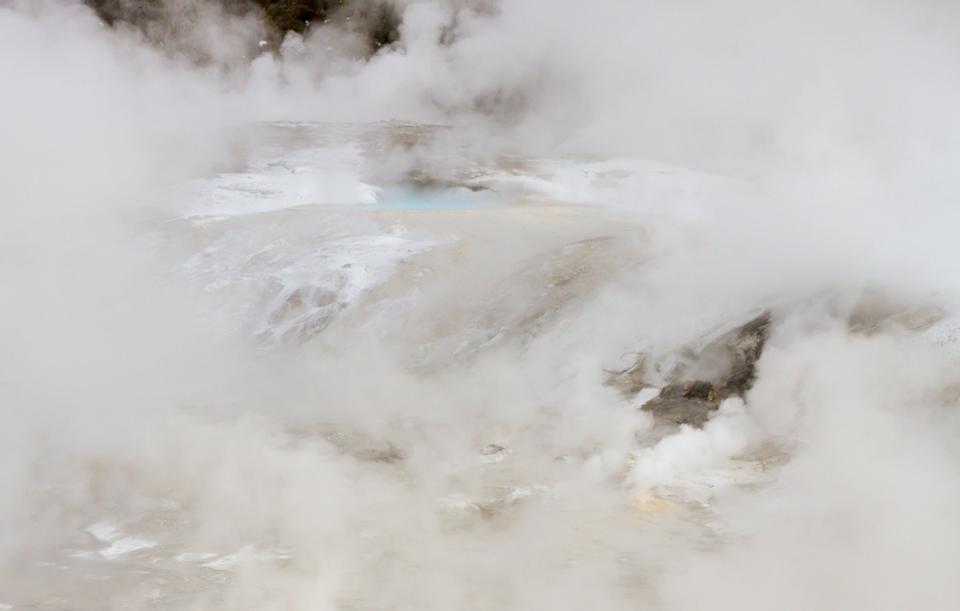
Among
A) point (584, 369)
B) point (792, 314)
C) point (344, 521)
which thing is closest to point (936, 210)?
point (792, 314)

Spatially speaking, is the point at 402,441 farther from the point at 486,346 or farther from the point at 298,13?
the point at 298,13

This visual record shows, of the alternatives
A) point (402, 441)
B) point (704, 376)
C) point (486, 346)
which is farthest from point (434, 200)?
point (402, 441)

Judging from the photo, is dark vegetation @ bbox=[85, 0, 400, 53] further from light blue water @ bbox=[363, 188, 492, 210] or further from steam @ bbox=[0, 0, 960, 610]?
light blue water @ bbox=[363, 188, 492, 210]

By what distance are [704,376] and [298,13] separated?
1268 cm

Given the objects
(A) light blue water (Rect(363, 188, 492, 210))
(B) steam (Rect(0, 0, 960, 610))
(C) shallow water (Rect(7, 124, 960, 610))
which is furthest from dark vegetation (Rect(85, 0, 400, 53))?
(C) shallow water (Rect(7, 124, 960, 610))

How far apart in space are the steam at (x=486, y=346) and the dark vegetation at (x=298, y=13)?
4722 mm

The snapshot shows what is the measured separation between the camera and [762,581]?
9.80 ft

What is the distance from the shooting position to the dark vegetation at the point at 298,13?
45.3 ft

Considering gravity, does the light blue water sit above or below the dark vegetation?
below

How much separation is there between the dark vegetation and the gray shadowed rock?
10707 millimetres

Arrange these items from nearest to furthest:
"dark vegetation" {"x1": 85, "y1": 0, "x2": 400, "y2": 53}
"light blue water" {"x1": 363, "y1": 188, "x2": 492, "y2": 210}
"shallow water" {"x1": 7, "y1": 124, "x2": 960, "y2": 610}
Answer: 1. "shallow water" {"x1": 7, "y1": 124, "x2": 960, "y2": 610}
2. "light blue water" {"x1": 363, "y1": 188, "x2": 492, "y2": 210}
3. "dark vegetation" {"x1": 85, "y1": 0, "x2": 400, "y2": 53}

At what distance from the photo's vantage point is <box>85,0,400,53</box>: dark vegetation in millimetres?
13805

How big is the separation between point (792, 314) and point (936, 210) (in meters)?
1.28

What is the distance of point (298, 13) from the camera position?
15578 mm
